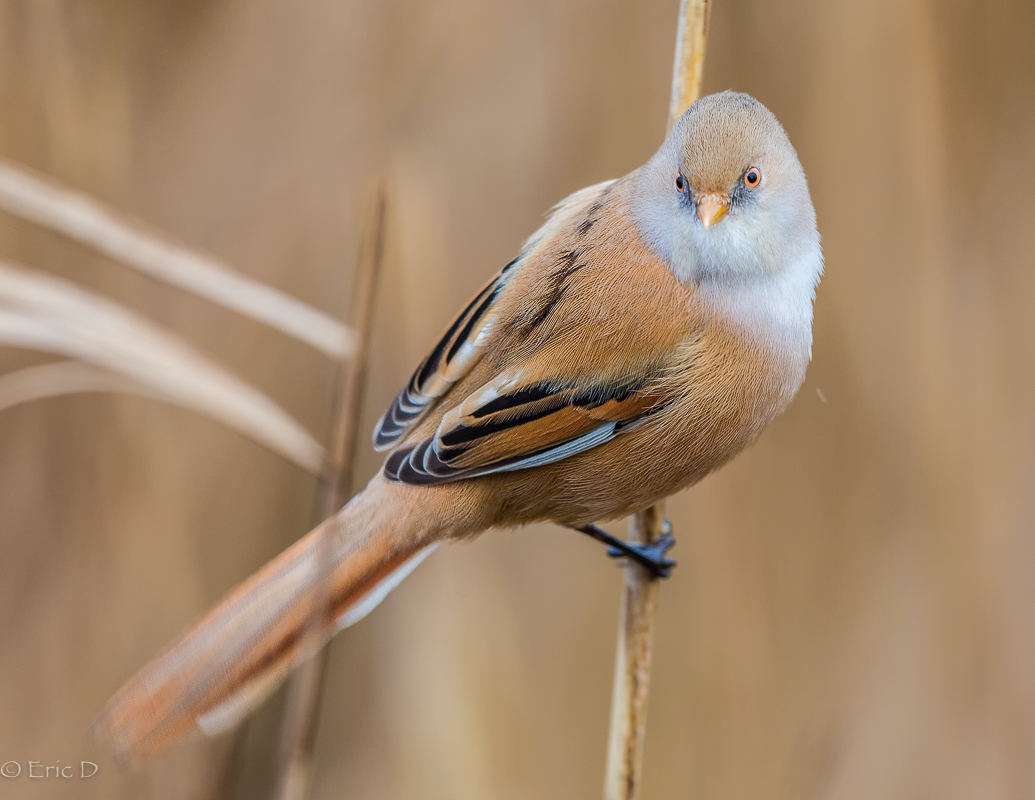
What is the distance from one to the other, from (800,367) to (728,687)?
0.94 m

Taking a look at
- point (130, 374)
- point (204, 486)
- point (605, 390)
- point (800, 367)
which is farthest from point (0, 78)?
point (800, 367)

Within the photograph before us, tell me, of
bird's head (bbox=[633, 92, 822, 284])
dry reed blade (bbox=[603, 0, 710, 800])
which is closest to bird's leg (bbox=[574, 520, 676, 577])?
dry reed blade (bbox=[603, 0, 710, 800])

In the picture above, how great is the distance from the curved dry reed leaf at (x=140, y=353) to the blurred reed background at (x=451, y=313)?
3.02 ft

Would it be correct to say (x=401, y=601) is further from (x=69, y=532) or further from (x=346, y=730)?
(x=69, y=532)

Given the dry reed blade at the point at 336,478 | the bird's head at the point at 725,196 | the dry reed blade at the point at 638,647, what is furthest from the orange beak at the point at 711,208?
the dry reed blade at the point at 336,478

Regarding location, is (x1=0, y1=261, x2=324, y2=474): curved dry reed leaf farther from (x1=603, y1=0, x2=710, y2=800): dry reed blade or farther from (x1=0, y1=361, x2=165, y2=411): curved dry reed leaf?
(x1=603, y1=0, x2=710, y2=800): dry reed blade

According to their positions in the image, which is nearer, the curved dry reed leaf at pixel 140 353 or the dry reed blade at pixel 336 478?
the dry reed blade at pixel 336 478

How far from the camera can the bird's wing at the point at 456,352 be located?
6.31 ft

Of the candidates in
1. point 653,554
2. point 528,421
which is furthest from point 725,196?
point 653,554

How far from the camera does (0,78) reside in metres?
2.23

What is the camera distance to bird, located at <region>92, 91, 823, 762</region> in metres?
1.76

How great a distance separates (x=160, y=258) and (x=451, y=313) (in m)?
1.15

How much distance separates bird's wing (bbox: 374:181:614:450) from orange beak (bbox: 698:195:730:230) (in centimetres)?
41

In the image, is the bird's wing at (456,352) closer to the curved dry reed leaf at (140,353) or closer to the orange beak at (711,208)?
the orange beak at (711,208)
